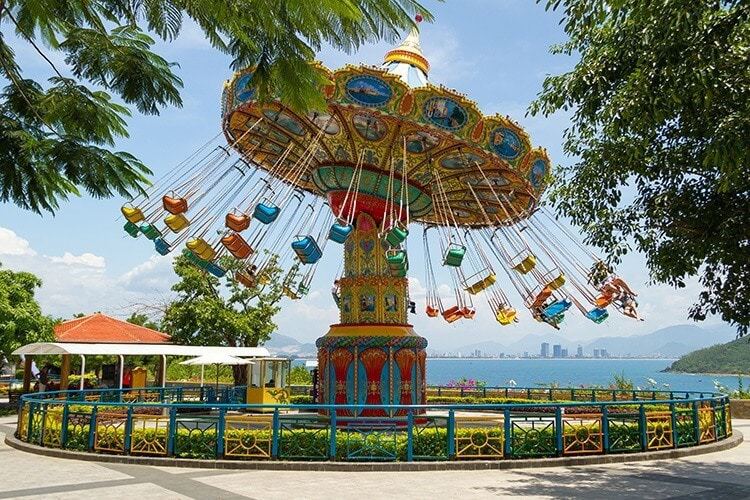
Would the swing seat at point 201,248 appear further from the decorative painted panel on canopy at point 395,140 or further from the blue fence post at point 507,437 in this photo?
the blue fence post at point 507,437

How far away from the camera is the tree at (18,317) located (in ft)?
80.5

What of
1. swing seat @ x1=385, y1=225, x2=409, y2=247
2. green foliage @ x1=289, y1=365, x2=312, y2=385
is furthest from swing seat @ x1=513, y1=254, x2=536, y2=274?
green foliage @ x1=289, y1=365, x2=312, y2=385

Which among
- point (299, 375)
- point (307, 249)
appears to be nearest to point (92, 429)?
point (307, 249)

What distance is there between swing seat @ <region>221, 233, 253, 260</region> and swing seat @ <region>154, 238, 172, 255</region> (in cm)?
211

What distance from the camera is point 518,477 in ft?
38.2

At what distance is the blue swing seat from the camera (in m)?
15.4

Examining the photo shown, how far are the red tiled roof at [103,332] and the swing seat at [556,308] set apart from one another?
16.2 meters

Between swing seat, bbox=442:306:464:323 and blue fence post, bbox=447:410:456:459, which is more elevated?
swing seat, bbox=442:306:464:323

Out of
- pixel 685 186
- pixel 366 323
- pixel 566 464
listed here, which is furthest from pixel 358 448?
pixel 685 186

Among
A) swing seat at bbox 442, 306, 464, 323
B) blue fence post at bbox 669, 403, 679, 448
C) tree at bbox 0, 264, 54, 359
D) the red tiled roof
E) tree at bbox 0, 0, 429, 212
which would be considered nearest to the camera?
tree at bbox 0, 0, 429, 212

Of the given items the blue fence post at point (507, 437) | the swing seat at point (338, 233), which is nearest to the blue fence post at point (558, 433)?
the blue fence post at point (507, 437)

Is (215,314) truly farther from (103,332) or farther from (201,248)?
(201,248)

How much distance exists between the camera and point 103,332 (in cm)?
2670

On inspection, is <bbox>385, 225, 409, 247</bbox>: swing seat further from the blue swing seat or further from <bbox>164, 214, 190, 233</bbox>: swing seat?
<bbox>164, 214, 190, 233</bbox>: swing seat
